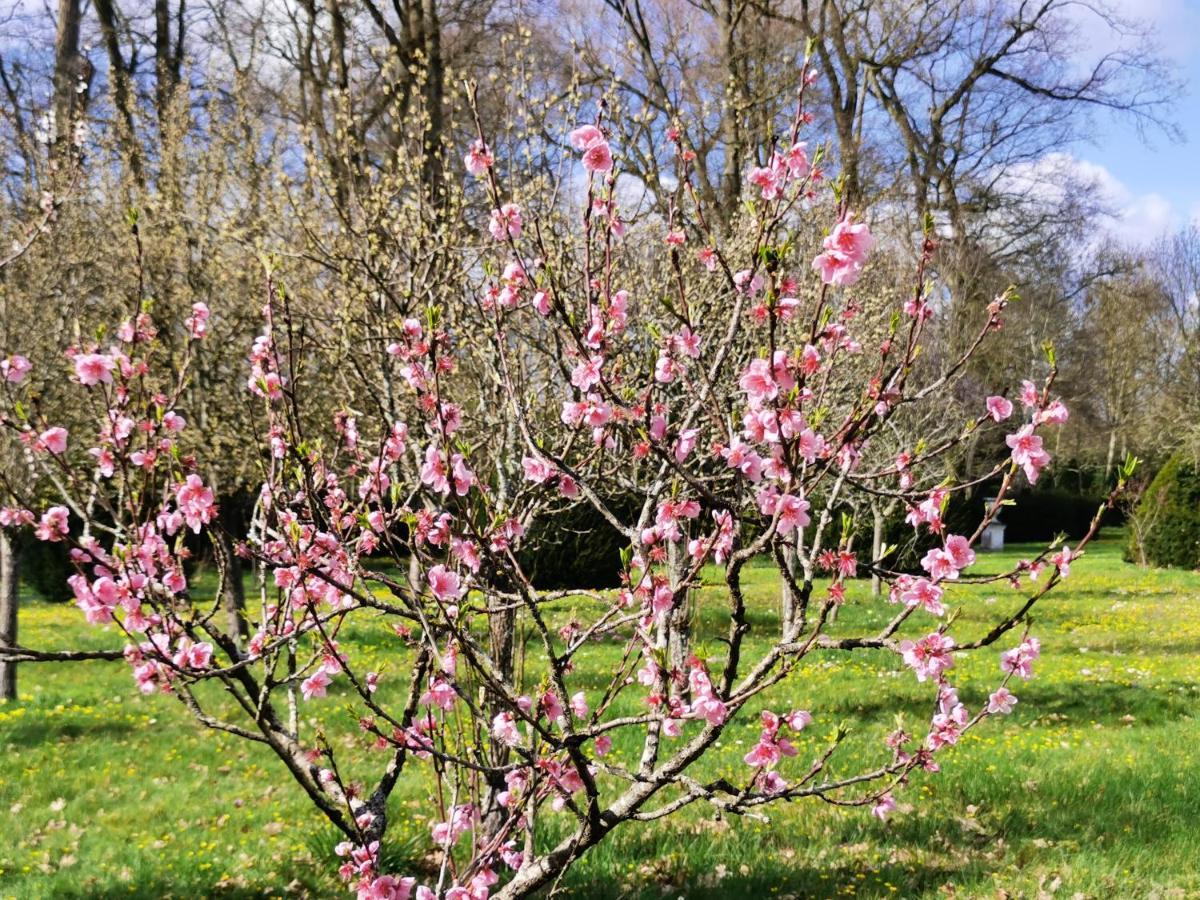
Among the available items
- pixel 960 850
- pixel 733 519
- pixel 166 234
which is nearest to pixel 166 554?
pixel 733 519

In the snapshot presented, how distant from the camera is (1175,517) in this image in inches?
847

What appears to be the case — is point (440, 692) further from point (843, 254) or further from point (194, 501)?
point (843, 254)

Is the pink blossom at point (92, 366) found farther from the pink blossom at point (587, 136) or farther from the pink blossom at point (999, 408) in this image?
the pink blossom at point (999, 408)

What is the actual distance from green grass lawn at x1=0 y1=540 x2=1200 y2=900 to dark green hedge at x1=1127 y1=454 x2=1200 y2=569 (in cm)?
1420

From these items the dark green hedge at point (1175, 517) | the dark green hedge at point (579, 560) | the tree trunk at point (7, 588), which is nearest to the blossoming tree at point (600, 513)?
the tree trunk at point (7, 588)

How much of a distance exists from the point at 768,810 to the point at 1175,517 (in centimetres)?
2007

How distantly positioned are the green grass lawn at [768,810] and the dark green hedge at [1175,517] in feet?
46.6

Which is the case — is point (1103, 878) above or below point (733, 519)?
below

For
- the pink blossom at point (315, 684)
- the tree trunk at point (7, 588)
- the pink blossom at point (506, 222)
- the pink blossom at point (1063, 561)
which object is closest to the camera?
the pink blossom at point (1063, 561)

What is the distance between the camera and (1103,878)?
453 centimetres

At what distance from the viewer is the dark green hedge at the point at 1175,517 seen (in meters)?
21.2

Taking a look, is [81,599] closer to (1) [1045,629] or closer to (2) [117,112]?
(2) [117,112]

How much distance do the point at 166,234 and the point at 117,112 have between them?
89.4 inches

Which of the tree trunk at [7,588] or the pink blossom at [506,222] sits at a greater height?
the pink blossom at [506,222]
